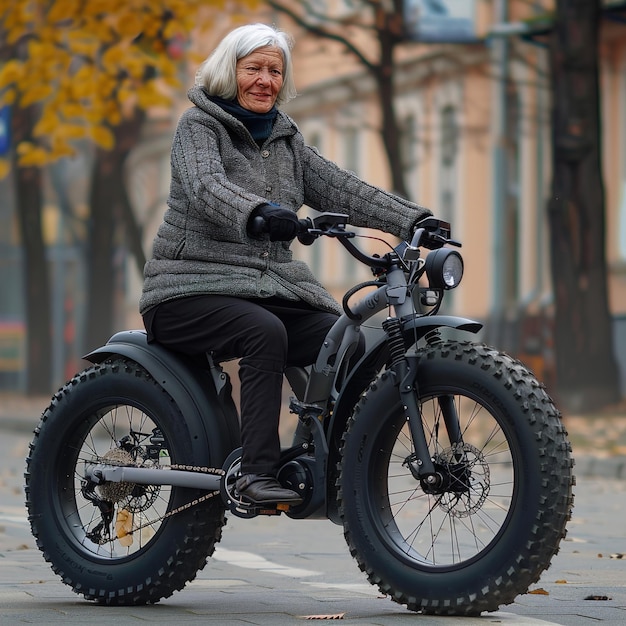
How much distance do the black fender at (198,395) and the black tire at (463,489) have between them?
0.53 m

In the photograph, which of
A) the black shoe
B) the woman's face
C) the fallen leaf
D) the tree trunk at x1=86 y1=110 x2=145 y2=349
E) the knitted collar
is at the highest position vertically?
the tree trunk at x1=86 y1=110 x2=145 y2=349

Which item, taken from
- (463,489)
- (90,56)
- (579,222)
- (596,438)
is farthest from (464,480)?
(90,56)

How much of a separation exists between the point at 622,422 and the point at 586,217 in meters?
2.43

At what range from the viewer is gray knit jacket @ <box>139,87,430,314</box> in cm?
592

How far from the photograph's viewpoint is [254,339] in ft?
19.0

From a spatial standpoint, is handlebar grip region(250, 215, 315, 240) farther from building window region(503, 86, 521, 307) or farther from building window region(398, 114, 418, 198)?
building window region(398, 114, 418, 198)

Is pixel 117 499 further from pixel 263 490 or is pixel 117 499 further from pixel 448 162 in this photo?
pixel 448 162

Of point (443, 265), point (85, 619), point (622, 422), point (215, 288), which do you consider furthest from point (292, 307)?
point (622, 422)

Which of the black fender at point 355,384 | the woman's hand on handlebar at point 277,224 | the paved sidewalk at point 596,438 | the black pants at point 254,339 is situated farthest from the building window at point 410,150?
the woman's hand on handlebar at point 277,224

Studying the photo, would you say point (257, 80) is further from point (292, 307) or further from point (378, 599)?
point (378, 599)

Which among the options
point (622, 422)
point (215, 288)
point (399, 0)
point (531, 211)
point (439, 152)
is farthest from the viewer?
point (439, 152)

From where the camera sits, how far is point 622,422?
17.4 m

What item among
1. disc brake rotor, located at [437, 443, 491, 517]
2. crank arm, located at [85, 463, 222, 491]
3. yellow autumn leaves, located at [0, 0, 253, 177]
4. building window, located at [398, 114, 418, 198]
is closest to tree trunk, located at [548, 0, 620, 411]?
yellow autumn leaves, located at [0, 0, 253, 177]

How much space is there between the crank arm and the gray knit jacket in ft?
1.80
